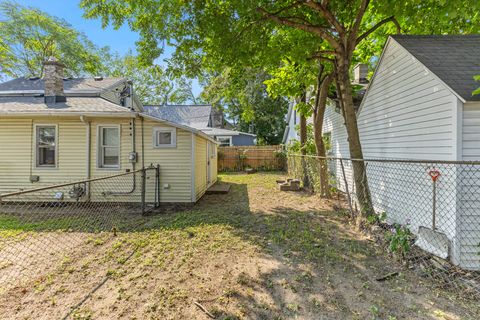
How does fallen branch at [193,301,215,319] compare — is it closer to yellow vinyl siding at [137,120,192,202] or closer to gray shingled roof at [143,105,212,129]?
yellow vinyl siding at [137,120,192,202]

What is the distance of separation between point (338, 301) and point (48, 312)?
3172 mm

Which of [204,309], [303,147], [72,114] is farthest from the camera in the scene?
[303,147]

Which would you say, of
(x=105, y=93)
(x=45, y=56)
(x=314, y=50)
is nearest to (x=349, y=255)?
(x=314, y=50)

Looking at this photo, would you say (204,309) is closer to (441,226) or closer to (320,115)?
(441,226)

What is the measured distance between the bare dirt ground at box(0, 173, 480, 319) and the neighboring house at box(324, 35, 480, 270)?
1104 millimetres

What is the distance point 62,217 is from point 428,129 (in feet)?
27.3

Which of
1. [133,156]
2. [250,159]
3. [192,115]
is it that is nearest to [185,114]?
[192,115]

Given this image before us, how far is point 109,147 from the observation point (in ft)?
25.3

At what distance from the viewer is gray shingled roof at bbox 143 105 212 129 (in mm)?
20656

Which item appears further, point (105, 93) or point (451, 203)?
point (105, 93)

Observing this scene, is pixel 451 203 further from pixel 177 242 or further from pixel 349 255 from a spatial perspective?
pixel 177 242

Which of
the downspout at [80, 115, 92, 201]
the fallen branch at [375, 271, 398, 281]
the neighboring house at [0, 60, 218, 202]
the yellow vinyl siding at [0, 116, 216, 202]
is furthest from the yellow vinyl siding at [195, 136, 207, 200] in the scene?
the fallen branch at [375, 271, 398, 281]

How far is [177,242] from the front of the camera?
4.59 metres

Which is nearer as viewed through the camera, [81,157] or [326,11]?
[326,11]
